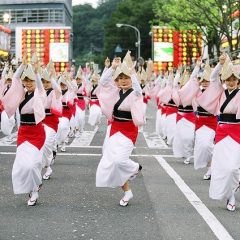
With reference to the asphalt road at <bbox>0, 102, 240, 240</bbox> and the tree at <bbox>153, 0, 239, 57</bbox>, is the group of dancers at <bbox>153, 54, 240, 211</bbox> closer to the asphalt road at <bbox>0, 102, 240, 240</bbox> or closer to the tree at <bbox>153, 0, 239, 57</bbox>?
the asphalt road at <bbox>0, 102, 240, 240</bbox>

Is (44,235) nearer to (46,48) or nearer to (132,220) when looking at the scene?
(132,220)

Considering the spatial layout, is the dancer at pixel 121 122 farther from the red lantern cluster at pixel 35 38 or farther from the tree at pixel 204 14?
the red lantern cluster at pixel 35 38

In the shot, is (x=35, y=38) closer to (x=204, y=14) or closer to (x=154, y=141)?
(x=204, y=14)

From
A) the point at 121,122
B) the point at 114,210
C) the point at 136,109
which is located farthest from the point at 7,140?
the point at 114,210

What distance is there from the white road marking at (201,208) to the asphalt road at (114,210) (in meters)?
0.01

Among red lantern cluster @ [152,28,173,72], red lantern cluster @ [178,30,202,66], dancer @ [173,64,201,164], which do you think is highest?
red lantern cluster @ [152,28,173,72]

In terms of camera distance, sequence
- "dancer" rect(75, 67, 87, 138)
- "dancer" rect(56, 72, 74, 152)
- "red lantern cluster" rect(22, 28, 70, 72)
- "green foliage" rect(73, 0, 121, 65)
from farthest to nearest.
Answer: "green foliage" rect(73, 0, 121, 65) → "red lantern cluster" rect(22, 28, 70, 72) → "dancer" rect(75, 67, 87, 138) → "dancer" rect(56, 72, 74, 152)

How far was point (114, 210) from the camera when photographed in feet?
24.8

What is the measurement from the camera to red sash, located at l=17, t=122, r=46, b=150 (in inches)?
317

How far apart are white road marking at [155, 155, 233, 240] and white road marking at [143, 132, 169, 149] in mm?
4140

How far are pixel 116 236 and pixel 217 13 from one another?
24.7 m

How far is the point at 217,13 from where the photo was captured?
29.7 meters

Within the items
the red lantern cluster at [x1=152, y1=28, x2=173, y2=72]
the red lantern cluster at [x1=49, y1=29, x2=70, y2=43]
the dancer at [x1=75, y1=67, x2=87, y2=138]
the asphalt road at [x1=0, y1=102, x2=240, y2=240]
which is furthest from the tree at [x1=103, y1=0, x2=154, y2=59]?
the asphalt road at [x1=0, y1=102, x2=240, y2=240]

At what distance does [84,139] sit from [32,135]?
9086 mm
